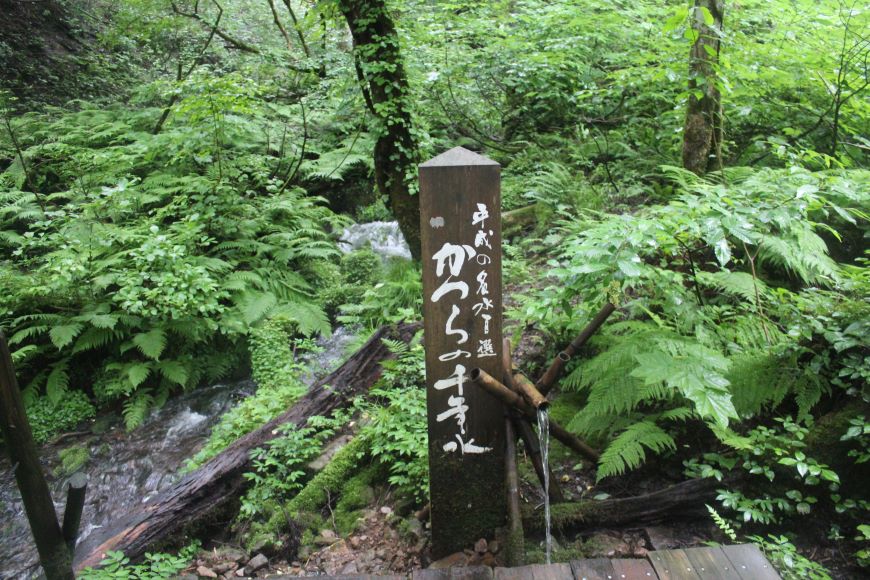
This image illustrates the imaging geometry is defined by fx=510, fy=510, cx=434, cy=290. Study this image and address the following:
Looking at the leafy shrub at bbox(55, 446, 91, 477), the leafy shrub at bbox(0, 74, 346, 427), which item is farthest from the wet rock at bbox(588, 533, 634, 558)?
the leafy shrub at bbox(55, 446, 91, 477)

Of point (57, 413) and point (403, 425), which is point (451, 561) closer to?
point (403, 425)

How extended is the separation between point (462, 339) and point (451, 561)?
134 centimetres

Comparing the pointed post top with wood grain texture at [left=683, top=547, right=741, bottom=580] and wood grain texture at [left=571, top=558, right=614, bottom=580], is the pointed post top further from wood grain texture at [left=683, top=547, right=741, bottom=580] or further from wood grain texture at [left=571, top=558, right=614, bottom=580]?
wood grain texture at [left=683, top=547, right=741, bottom=580]

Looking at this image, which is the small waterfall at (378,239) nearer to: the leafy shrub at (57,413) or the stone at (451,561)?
the leafy shrub at (57,413)

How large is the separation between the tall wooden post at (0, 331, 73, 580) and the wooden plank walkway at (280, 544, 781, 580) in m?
1.56

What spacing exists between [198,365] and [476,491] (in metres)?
5.24

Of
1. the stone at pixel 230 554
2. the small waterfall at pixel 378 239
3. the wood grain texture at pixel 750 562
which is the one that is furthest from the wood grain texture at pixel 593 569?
the small waterfall at pixel 378 239

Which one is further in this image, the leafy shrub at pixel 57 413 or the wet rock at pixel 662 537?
the leafy shrub at pixel 57 413

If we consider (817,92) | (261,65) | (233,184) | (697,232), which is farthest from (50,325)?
(817,92)

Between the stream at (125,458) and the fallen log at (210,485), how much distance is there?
2.82 feet

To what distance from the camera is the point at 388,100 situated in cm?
674

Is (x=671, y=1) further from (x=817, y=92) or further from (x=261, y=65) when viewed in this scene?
(x=261, y=65)

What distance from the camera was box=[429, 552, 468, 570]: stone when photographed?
3.01m

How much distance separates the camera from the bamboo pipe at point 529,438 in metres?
2.94
